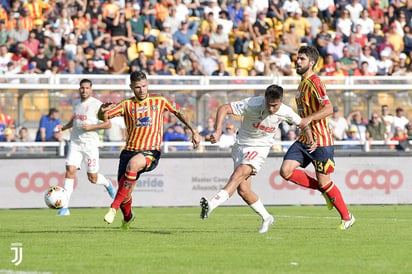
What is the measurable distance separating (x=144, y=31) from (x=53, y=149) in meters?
5.72

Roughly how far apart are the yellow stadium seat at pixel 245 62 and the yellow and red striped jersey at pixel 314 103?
511 inches

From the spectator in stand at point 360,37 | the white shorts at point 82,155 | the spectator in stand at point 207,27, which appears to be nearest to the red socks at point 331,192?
the white shorts at point 82,155

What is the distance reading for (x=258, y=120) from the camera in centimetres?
1302

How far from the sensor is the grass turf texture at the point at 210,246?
9.01m

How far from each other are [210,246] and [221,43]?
16779 millimetres

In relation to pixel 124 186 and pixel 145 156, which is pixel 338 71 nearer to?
pixel 145 156

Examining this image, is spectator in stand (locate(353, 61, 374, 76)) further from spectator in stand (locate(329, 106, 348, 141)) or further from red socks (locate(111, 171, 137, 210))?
red socks (locate(111, 171, 137, 210))

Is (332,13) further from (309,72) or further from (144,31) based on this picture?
(309,72)

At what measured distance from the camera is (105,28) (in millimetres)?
27141

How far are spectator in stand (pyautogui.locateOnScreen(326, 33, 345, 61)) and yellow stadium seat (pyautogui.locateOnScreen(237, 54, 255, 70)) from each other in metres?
2.32

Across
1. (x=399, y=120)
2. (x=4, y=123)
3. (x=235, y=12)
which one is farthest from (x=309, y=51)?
(x=235, y=12)

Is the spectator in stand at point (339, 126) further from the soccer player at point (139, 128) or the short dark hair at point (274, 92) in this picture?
the short dark hair at point (274, 92)

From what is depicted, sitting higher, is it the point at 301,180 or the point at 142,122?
the point at 142,122

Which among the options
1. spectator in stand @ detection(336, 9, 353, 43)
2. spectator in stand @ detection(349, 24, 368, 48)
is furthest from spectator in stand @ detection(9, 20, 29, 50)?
spectator in stand @ detection(349, 24, 368, 48)
